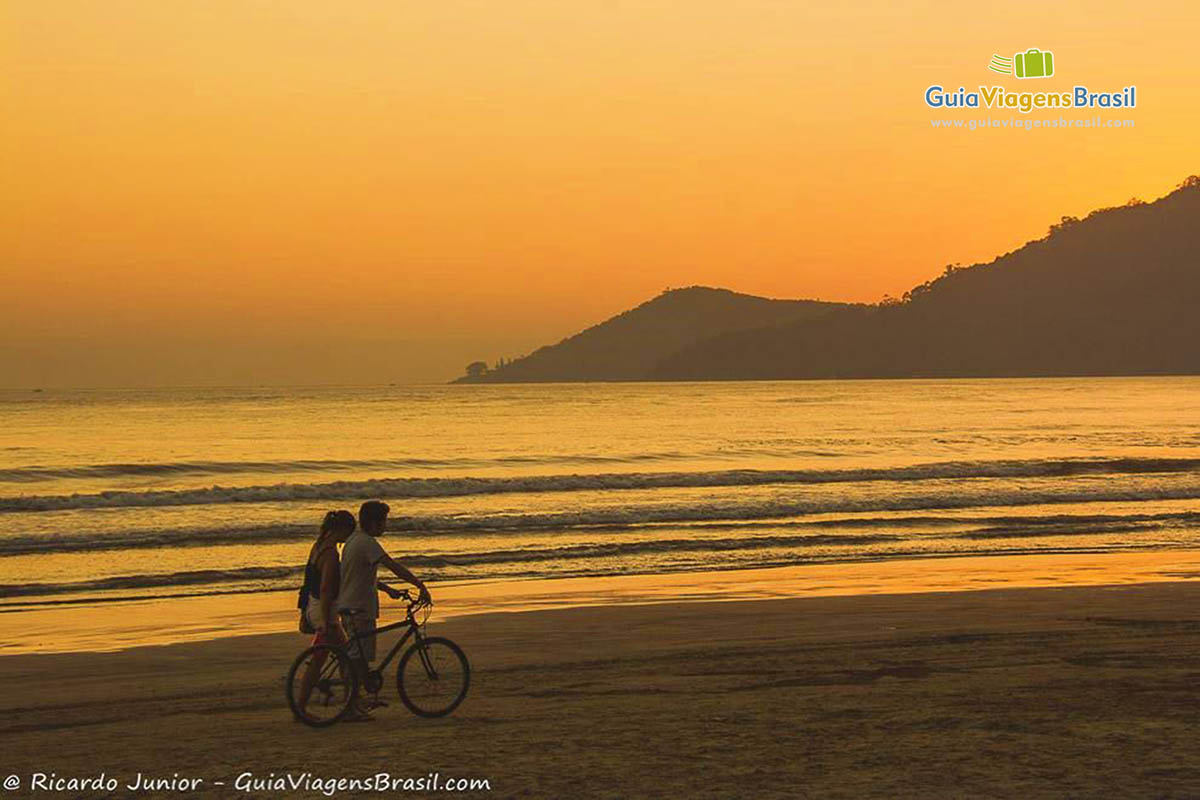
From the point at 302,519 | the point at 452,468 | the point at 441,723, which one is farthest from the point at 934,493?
the point at 441,723

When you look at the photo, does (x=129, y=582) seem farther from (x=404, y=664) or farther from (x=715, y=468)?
(x=715, y=468)

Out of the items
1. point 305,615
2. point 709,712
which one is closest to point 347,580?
point 305,615

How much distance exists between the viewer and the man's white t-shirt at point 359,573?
1080cm

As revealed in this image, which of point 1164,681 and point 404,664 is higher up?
point 404,664

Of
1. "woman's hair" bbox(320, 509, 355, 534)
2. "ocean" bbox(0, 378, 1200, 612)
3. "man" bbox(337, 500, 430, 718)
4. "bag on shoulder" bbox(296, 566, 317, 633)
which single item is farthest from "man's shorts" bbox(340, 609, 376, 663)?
"ocean" bbox(0, 378, 1200, 612)

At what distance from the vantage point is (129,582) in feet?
79.7

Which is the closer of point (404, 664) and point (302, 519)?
point (404, 664)

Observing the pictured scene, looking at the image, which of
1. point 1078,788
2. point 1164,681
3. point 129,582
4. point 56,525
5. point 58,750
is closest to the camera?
point 1078,788

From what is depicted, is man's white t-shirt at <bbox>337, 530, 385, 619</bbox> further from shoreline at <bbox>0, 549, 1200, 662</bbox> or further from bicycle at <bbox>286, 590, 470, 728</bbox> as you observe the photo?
shoreline at <bbox>0, 549, 1200, 662</bbox>

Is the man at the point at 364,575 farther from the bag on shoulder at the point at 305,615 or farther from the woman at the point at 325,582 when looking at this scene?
the bag on shoulder at the point at 305,615

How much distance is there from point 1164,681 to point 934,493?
2960cm

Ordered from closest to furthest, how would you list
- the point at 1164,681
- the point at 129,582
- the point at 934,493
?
1. the point at 1164,681
2. the point at 129,582
3. the point at 934,493

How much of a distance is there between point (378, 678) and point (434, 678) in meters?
0.51

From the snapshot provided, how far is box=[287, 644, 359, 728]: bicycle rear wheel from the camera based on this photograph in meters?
11.2
